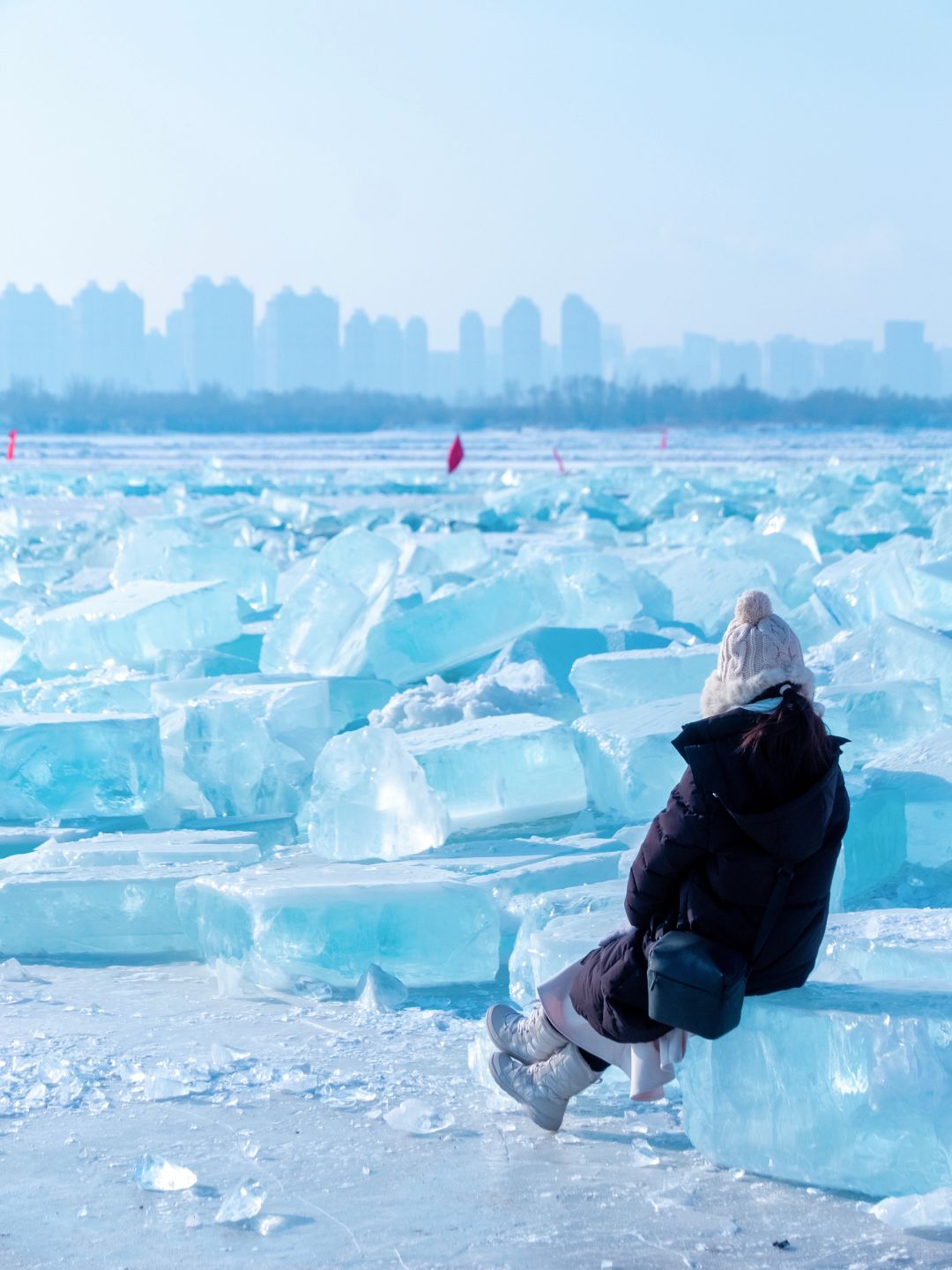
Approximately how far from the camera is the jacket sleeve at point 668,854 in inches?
75.1

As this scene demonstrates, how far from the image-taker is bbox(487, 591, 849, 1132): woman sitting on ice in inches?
74.6

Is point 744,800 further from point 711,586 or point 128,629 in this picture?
point 711,586

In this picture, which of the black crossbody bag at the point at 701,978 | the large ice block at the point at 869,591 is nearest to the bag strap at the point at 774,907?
the black crossbody bag at the point at 701,978

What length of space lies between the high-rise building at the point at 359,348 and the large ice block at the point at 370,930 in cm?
8704

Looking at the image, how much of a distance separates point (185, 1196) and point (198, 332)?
297 ft

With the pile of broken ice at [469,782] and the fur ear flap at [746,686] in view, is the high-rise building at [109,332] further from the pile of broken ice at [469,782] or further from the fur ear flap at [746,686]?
the fur ear flap at [746,686]

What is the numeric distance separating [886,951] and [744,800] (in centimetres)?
66

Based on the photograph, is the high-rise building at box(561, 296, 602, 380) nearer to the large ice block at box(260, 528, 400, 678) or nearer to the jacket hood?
the large ice block at box(260, 528, 400, 678)

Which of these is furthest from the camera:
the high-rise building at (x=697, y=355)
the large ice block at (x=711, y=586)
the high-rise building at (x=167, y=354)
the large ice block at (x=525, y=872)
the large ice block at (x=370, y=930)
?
the high-rise building at (x=697, y=355)

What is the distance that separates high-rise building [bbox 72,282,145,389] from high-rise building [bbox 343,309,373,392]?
12.4 metres

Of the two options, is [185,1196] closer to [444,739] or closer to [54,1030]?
[54,1030]

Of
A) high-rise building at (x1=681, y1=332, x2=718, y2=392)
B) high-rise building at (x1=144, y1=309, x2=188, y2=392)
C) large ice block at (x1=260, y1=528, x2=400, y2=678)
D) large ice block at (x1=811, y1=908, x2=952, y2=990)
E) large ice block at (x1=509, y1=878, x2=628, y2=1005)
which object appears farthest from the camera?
high-rise building at (x1=681, y1=332, x2=718, y2=392)

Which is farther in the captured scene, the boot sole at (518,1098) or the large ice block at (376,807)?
the large ice block at (376,807)

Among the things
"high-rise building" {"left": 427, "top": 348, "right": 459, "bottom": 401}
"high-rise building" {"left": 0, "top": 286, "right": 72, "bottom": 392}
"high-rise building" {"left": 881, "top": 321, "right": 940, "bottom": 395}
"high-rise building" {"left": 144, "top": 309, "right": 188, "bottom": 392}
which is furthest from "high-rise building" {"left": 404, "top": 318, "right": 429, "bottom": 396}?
"high-rise building" {"left": 881, "top": 321, "right": 940, "bottom": 395}
